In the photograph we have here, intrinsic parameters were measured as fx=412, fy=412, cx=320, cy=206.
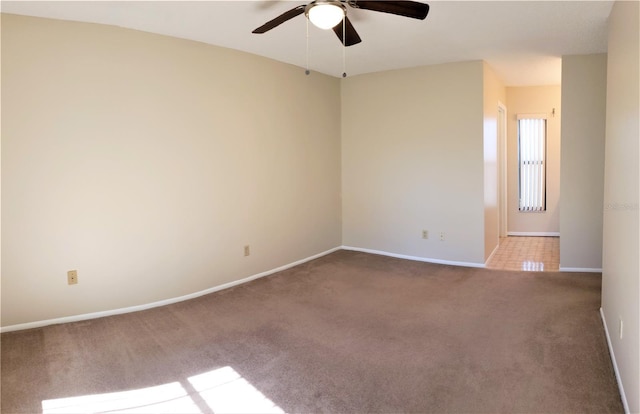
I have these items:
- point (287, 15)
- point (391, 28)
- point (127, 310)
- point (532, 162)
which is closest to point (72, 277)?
point (127, 310)

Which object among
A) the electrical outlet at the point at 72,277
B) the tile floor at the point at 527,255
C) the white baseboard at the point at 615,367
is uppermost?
the electrical outlet at the point at 72,277

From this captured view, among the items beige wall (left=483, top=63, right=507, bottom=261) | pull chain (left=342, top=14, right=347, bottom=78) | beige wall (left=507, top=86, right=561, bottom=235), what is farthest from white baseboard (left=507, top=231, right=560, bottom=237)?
pull chain (left=342, top=14, right=347, bottom=78)

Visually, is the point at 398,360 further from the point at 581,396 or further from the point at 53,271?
the point at 53,271

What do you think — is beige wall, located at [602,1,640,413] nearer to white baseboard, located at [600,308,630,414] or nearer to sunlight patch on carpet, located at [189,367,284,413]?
white baseboard, located at [600,308,630,414]


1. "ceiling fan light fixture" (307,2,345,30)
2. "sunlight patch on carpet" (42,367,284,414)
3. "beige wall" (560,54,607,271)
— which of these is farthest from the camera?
"beige wall" (560,54,607,271)

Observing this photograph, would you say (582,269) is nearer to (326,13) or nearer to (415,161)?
(415,161)

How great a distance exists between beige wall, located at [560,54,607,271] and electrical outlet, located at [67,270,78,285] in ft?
15.8

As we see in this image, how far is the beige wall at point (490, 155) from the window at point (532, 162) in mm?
1160

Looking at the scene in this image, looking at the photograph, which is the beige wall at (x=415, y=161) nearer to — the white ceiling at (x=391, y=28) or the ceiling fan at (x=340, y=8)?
the white ceiling at (x=391, y=28)


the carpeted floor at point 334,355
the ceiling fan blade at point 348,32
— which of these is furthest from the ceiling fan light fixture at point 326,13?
the carpeted floor at point 334,355

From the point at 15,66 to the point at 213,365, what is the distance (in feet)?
8.41

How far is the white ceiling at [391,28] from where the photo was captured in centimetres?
297

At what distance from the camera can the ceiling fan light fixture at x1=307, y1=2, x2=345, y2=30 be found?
7.64 feet

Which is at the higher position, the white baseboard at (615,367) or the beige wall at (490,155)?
the beige wall at (490,155)
